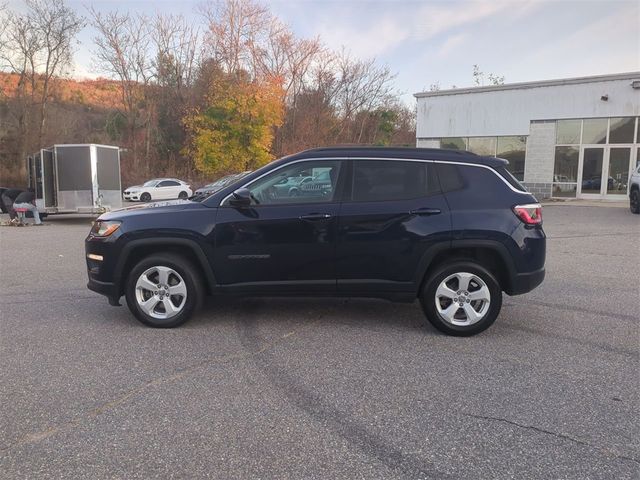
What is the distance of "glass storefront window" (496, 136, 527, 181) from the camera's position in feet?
83.1

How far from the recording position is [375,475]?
2758 millimetres

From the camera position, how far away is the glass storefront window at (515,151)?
2534cm

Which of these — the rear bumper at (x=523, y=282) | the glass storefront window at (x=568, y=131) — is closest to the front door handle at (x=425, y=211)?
the rear bumper at (x=523, y=282)

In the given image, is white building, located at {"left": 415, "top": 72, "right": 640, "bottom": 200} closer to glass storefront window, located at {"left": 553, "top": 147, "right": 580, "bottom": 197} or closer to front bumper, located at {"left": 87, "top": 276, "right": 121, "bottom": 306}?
glass storefront window, located at {"left": 553, "top": 147, "right": 580, "bottom": 197}

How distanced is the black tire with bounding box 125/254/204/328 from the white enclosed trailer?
12.3 metres

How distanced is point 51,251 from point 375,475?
9.89 metres

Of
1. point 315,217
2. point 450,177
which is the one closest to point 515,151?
point 450,177

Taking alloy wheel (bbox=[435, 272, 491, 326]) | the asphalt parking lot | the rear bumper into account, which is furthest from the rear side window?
the asphalt parking lot

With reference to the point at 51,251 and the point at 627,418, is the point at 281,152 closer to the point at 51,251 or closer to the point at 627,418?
the point at 51,251

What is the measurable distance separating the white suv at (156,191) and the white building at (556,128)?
15335 mm

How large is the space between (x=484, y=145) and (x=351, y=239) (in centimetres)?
2342

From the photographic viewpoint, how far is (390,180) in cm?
509

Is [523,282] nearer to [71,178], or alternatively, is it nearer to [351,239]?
[351,239]

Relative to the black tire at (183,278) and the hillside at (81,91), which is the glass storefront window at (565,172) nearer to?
the black tire at (183,278)
